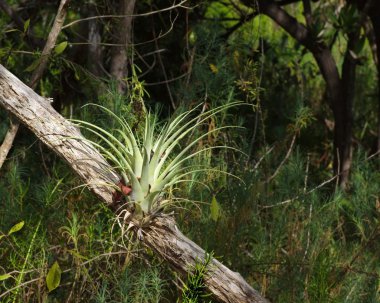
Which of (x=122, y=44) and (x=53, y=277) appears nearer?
(x=53, y=277)

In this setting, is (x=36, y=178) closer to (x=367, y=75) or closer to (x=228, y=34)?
Result: (x=228, y=34)

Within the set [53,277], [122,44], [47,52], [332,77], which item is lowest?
[53,277]

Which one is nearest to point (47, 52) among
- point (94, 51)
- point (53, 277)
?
point (53, 277)

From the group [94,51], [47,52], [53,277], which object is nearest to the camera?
[53,277]

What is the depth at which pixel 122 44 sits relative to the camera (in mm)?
5094

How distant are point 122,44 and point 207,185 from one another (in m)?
0.91

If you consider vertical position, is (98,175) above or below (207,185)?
above

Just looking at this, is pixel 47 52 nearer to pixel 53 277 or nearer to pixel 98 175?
pixel 98 175

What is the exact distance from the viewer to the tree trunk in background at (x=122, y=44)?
5102mm

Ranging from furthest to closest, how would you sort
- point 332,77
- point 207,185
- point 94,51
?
point 332,77
point 94,51
point 207,185

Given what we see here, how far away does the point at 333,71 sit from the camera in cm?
610

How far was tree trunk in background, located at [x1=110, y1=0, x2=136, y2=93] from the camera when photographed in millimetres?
5102

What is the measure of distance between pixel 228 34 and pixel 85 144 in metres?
2.56

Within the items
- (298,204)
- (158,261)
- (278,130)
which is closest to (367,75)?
(278,130)
